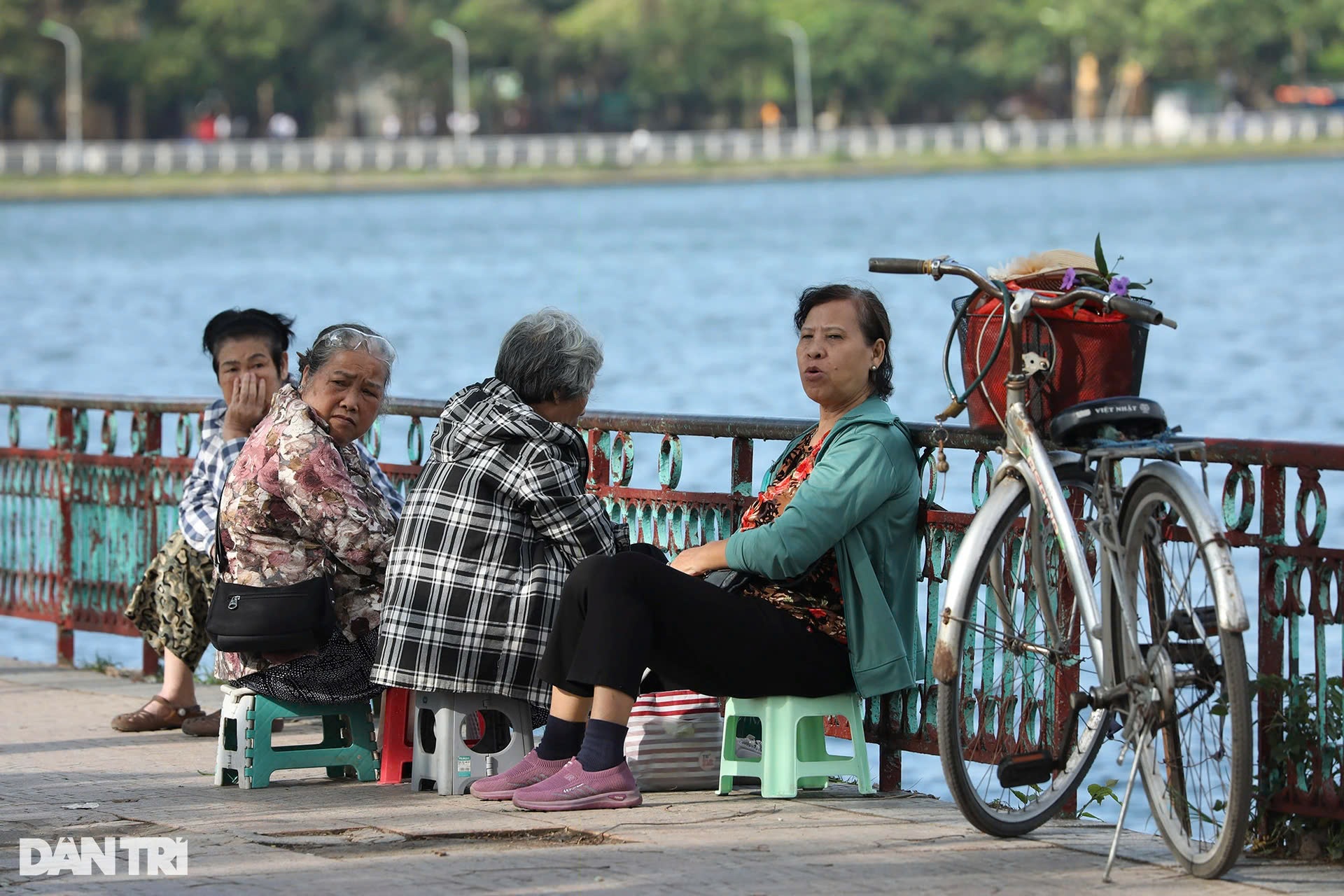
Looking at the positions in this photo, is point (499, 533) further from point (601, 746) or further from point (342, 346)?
point (342, 346)

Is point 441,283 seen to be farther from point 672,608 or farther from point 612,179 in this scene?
point 672,608

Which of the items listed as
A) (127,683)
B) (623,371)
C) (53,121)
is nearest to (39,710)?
(127,683)

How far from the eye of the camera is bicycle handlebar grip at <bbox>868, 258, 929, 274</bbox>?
16.2 feet

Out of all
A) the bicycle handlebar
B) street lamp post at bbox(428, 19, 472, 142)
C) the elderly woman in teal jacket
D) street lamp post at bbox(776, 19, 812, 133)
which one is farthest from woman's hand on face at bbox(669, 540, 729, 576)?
street lamp post at bbox(776, 19, 812, 133)

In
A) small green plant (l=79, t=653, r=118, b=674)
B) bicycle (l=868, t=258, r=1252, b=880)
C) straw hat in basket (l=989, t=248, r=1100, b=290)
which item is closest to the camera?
bicycle (l=868, t=258, r=1252, b=880)

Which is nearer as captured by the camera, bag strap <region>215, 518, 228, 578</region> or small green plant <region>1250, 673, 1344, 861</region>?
small green plant <region>1250, 673, 1344, 861</region>

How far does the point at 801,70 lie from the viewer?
114438 millimetres

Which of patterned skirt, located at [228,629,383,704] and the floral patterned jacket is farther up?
the floral patterned jacket

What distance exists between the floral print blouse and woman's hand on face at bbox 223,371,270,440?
Answer: 1.88 meters

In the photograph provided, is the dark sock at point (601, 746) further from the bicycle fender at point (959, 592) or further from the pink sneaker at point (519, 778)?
the bicycle fender at point (959, 592)

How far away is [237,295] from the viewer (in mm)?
53156

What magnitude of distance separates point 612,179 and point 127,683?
9617cm

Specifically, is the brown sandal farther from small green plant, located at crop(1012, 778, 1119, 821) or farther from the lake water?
small green plant, located at crop(1012, 778, 1119, 821)

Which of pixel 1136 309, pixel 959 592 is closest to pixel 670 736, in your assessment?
pixel 959 592
